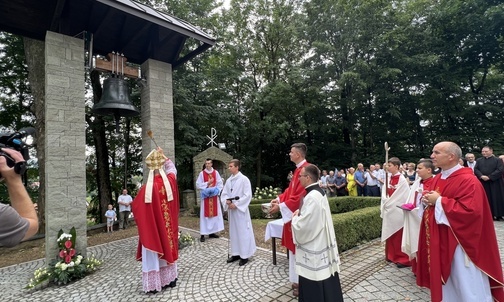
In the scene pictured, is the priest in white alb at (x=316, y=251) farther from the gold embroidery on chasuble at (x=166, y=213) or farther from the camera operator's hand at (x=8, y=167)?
the camera operator's hand at (x=8, y=167)

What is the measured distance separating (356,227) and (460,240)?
124 inches

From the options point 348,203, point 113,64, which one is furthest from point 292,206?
point 348,203

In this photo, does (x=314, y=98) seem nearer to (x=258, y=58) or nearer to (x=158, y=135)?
(x=258, y=58)

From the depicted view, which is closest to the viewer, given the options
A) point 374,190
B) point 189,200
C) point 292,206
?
point 292,206

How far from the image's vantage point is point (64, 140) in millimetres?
5270

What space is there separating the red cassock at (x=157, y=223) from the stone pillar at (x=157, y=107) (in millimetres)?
2377

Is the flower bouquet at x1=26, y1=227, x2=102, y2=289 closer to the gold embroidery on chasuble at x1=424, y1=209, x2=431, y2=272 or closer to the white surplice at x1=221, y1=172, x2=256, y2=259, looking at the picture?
the white surplice at x1=221, y1=172, x2=256, y2=259

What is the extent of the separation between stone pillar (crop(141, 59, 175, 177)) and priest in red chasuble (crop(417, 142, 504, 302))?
5.80 meters

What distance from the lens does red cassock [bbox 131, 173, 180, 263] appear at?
13.7ft

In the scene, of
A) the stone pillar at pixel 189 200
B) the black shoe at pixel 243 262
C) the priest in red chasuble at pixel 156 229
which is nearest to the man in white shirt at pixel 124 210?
the stone pillar at pixel 189 200

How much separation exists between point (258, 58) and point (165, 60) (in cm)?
1457

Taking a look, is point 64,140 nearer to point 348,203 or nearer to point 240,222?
point 240,222

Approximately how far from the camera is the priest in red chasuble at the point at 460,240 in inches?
116

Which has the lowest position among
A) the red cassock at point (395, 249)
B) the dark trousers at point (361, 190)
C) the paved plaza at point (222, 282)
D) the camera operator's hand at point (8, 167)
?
the paved plaza at point (222, 282)
